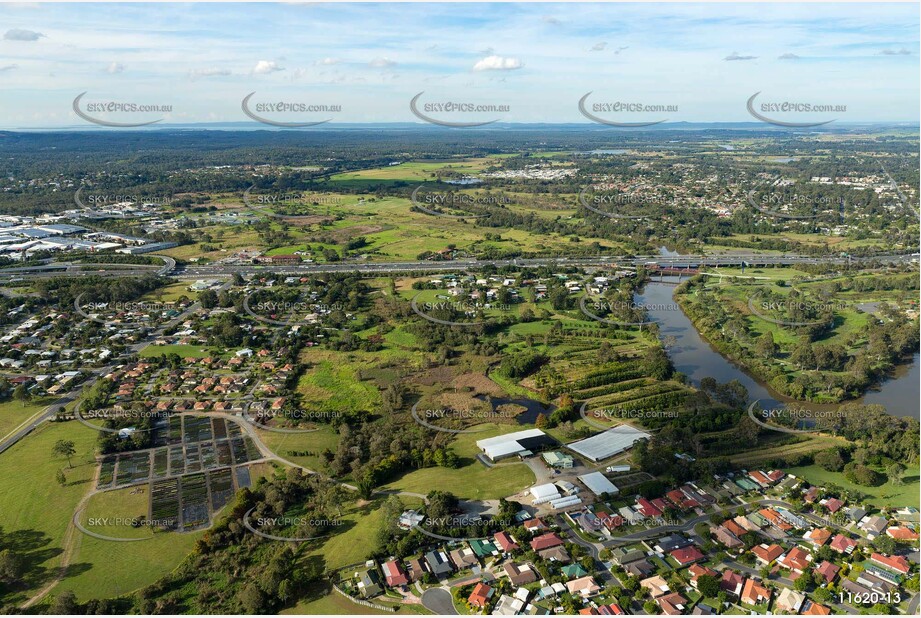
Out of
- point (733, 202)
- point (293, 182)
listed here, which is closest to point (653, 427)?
point (733, 202)

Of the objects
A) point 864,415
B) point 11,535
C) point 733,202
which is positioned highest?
point 733,202

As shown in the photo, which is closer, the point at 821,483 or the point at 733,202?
the point at 821,483

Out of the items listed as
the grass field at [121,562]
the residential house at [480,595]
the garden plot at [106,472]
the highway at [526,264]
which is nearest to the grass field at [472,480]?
the residential house at [480,595]

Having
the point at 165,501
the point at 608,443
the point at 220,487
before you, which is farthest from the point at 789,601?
the point at 165,501

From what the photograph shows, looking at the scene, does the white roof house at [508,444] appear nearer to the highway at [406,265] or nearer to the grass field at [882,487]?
the grass field at [882,487]

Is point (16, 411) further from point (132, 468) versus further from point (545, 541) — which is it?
point (545, 541)

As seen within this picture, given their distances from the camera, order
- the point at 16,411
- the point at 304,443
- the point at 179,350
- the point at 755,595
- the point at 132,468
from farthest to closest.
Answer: the point at 179,350
the point at 16,411
the point at 304,443
the point at 132,468
the point at 755,595

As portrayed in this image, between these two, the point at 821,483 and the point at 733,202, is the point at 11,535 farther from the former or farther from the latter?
the point at 733,202
